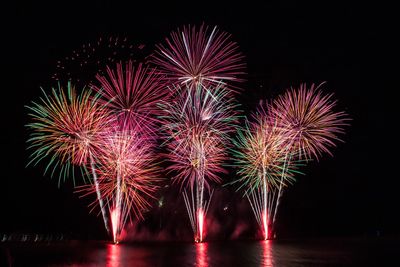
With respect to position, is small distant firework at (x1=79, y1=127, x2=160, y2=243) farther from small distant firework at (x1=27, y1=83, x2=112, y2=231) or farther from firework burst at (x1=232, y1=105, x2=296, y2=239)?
firework burst at (x1=232, y1=105, x2=296, y2=239)

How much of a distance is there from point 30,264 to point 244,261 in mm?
7266

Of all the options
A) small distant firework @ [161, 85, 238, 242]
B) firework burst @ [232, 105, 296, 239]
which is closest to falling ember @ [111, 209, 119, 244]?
small distant firework @ [161, 85, 238, 242]

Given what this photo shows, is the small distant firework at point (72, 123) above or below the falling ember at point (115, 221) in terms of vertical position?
above

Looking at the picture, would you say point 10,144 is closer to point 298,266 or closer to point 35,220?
point 35,220

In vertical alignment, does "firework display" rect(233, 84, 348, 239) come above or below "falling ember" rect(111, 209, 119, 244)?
above

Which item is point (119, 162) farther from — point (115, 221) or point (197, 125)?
point (197, 125)

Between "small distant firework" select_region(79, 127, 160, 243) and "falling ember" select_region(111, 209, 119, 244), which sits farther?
"falling ember" select_region(111, 209, 119, 244)

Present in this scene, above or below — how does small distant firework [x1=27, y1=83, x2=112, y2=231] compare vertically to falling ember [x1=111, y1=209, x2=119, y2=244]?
above

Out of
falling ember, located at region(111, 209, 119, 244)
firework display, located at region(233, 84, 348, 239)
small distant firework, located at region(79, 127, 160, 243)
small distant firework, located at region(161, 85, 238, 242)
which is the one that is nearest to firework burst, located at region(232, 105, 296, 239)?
firework display, located at region(233, 84, 348, 239)

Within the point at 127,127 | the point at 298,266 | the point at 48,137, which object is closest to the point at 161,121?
the point at 127,127

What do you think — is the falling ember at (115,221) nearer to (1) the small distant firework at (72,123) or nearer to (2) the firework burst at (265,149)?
(1) the small distant firework at (72,123)

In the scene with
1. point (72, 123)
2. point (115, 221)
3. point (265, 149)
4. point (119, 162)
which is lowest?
point (115, 221)

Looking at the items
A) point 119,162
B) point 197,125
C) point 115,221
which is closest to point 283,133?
point 197,125

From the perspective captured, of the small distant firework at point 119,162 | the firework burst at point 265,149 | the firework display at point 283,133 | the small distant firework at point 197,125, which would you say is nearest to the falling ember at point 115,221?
the small distant firework at point 119,162
